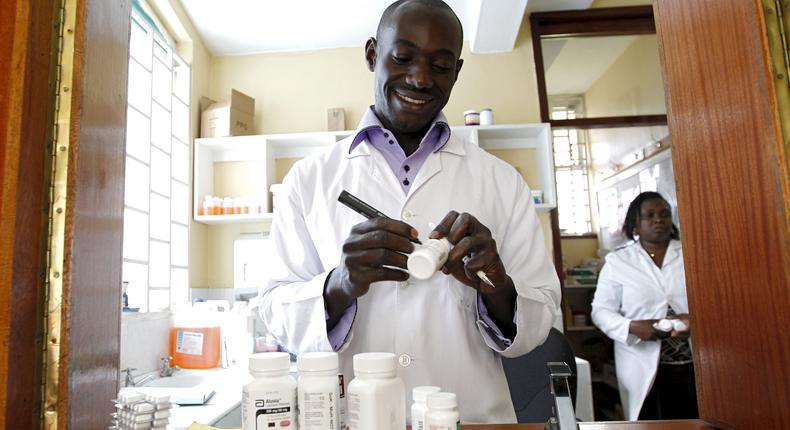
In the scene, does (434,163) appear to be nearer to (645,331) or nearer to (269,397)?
(269,397)

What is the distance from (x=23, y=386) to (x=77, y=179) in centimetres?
27

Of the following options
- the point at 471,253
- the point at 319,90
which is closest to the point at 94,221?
the point at 471,253

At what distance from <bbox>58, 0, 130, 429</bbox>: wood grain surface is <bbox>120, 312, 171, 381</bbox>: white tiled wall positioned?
1805 millimetres

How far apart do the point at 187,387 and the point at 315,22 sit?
2.39 m

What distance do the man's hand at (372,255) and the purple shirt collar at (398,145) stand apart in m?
0.31

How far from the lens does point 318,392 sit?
0.66 meters

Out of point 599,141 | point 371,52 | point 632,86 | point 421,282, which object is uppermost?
point 632,86

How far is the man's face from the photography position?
41.6 inches

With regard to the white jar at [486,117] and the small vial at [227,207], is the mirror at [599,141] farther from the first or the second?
the small vial at [227,207]

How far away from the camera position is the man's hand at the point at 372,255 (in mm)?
823

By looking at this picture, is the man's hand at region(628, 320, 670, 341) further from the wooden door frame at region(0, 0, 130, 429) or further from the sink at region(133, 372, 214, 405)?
the wooden door frame at region(0, 0, 130, 429)

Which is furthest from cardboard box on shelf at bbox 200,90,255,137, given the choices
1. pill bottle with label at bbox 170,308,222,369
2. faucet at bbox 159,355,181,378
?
faucet at bbox 159,355,181,378

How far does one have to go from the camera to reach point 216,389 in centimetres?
229

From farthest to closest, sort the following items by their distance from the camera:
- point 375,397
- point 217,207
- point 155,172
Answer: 1. point 217,207
2. point 155,172
3. point 375,397
